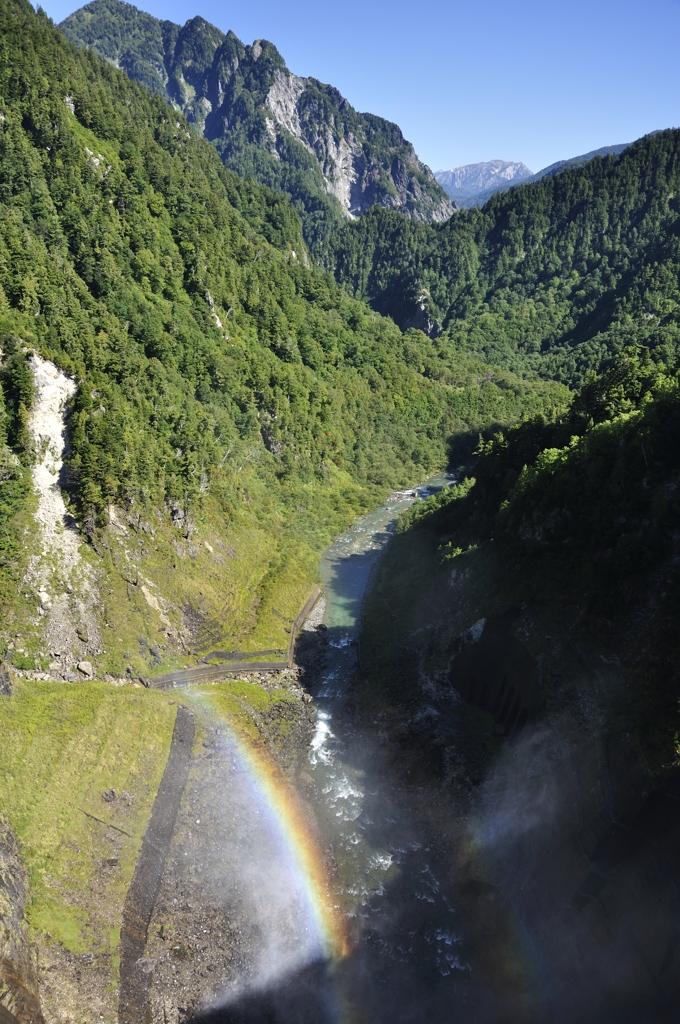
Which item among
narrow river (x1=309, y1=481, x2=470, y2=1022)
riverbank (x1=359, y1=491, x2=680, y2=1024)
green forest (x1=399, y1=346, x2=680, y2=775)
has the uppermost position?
green forest (x1=399, y1=346, x2=680, y2=775)

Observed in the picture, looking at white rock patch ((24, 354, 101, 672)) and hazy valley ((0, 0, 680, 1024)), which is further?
white rock patch ((24, 354, 101, 672))

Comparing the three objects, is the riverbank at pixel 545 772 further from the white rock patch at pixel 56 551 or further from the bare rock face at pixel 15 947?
the white rock patch at pixel 56 551

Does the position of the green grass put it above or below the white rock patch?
below

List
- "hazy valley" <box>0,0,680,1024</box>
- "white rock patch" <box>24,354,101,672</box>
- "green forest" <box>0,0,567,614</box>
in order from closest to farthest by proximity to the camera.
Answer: "hazy valley" <box>0,0,680,1024</box>
"white rock patch" <box>24,354,101,672</box>
"green forest" <box>0,0,567,614</box>

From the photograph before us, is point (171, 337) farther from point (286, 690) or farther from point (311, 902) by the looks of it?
point (311, 902)

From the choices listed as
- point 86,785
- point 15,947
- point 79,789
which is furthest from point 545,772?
point 15,947

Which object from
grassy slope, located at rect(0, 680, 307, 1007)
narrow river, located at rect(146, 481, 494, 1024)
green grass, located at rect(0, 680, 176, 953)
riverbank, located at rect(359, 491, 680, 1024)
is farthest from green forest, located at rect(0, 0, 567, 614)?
riverbank, located at rect(359, 491, 680, 1024)

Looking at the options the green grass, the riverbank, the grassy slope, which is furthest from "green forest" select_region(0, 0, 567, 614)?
the riverbank

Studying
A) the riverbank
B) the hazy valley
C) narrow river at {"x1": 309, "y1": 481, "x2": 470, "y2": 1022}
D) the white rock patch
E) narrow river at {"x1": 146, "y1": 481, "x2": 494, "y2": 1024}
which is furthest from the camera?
the white rock patch

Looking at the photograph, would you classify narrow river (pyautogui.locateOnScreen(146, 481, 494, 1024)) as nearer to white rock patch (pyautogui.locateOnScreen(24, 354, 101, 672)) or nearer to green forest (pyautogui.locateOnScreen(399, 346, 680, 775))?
white rock patch (pyautogui.locateOnScreen(24, 354, 101, 672))

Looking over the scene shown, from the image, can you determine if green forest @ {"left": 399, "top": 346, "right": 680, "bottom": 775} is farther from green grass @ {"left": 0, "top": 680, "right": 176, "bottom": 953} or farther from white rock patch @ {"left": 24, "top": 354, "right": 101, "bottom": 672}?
white rock patch @ {"left": 24, "top": 354, "right": 101, "bottom": 672}
